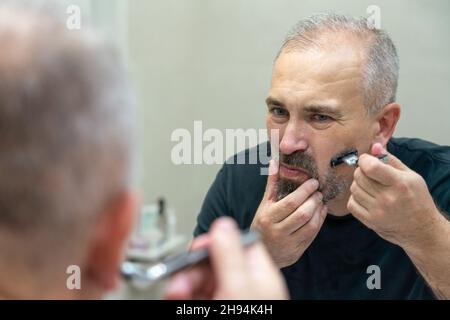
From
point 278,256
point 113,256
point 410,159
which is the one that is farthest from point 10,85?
point 410,159

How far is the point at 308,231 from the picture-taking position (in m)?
0.93

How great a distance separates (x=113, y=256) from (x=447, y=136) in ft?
4.46

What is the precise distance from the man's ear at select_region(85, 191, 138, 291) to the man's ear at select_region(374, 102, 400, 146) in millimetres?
781

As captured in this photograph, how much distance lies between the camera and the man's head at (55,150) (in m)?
0.31

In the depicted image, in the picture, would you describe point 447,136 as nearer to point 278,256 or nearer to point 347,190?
point 347,190

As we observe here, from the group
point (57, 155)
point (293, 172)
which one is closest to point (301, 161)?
point (293, 172)

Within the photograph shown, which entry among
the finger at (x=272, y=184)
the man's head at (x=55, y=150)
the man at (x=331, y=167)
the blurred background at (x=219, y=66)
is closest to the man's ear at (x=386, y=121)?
the man at (x=331, y=167)

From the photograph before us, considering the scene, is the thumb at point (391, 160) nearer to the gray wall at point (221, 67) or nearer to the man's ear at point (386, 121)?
the man's ear at point (386, 121)

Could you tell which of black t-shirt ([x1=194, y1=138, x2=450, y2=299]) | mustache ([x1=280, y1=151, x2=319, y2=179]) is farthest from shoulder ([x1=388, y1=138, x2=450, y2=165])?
mustache ([x1=280, y1=151, x2=319, y2=179])

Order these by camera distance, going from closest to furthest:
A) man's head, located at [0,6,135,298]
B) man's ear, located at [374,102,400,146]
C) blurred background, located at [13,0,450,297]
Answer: man's head, located at [0,6,135,298]
man's ear, located at [374,102,400,146]
blurred background, located at [13,0,450,297]

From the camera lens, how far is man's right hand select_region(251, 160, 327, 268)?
91cm

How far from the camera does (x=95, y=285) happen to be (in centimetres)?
39

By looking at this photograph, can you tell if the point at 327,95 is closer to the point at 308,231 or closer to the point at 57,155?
the point at 308,231

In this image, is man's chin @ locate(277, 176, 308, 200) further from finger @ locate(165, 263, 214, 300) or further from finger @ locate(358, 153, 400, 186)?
finger @ locate(165, 263, 214, 300)
